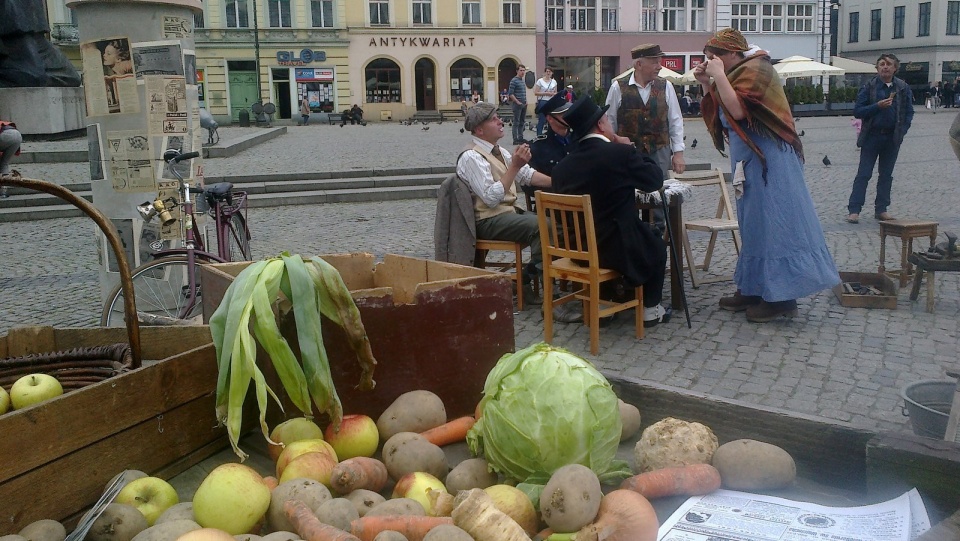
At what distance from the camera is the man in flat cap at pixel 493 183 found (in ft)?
20.0

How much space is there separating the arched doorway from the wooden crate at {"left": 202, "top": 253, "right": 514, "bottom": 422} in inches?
1710

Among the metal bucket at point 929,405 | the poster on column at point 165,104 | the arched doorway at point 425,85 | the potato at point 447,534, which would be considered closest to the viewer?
the potato at point 447,534

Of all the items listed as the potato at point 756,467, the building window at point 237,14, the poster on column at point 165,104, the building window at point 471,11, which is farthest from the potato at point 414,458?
the building window at point 471,11

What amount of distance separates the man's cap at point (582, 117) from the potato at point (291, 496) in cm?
388

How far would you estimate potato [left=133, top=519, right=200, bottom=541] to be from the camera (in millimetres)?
1802

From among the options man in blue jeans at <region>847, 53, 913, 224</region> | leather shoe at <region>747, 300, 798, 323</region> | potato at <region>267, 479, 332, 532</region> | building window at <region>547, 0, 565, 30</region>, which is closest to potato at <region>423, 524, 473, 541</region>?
potato at <region>267, 479, 332, 532</region>

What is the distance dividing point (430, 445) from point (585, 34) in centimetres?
4577

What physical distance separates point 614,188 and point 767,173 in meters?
1.01

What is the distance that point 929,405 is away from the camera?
299 centimetres

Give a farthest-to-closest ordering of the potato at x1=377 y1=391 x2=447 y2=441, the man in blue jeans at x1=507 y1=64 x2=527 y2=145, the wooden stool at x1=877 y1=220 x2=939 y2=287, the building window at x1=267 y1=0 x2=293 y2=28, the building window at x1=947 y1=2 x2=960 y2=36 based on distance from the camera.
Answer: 1. the building window at x1=947 y1=2 x2=960 y2=36
2. the building window at x1=267 y1=0 x2=293 y2=28
3. the man in blue jeans at x1=507 y1=64 x2=527 y2=145
4. the wooden stool at x1=877 y1=220 x2=939 y2=287
5. the potato at x1=377 y1=391 x2=447 y2=441

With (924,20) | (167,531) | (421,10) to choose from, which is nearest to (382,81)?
(421,10)

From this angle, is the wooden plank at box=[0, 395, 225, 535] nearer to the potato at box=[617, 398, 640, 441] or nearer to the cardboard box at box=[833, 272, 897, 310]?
the potato at box=[617, 398, 640, 441]

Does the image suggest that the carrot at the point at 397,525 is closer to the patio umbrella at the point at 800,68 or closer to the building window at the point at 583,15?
the patio umbrella at the point at 800,68

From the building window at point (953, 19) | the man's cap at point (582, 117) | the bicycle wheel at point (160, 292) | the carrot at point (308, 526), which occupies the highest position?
the building window at point (953, 19)
